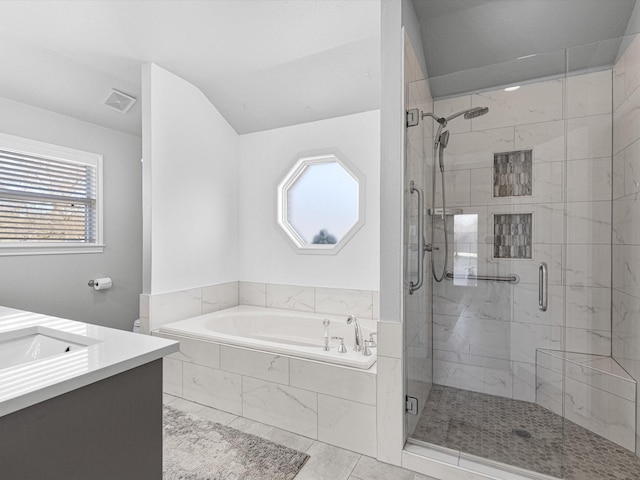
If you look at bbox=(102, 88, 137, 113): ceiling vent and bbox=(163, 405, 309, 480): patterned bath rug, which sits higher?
bbox=(102, 88, 137, 113): ceiling vent

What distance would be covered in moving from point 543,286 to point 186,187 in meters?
2.70

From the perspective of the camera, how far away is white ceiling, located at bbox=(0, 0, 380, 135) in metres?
2.17

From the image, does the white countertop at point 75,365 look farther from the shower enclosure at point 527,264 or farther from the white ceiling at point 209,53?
the white ceiling at point 209,53

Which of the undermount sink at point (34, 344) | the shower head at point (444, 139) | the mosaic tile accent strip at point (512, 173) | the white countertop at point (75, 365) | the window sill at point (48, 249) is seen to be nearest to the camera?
the white countertop at point (75, 365)

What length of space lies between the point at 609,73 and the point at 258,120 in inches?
103

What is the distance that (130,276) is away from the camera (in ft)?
12.2

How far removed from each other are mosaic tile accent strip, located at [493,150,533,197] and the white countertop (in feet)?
6.55

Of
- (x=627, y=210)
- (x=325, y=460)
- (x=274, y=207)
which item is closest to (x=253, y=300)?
(x=274, y=207)

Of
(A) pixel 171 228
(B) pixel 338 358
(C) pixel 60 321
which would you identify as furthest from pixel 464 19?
(C) pixel 60 321

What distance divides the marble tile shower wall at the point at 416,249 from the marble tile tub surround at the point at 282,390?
27 centimetres

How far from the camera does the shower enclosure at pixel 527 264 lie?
1822mm

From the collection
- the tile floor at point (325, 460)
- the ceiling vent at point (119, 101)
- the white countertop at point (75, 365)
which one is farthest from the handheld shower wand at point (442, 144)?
the ceiling vent at point (119, 101)

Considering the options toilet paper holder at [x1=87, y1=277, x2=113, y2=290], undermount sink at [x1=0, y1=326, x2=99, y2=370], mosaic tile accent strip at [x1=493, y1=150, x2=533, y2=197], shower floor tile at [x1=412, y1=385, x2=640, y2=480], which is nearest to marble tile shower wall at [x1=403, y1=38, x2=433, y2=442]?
shower floor tile at [x1=412, y1=385, x2=640, y2=480]

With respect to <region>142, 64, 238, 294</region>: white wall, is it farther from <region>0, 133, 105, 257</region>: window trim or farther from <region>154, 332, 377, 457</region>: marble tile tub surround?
<region>0, 133, 105, 257</region>: window trim
